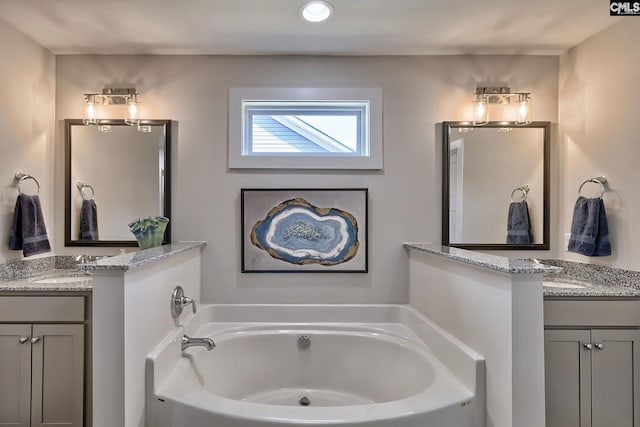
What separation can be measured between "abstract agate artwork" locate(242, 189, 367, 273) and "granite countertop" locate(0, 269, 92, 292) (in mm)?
970

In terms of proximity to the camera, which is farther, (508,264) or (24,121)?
(24,121)

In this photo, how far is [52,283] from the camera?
2061 millimetres

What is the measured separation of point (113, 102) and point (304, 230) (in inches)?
63.5

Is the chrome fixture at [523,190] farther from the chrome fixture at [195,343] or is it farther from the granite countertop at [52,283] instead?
the granite countertop at [52,283]

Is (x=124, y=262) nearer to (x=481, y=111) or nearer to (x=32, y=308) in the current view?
(x=32, y=308)

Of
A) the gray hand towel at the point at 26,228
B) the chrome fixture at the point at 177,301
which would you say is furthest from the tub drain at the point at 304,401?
the gray hand towel at the point at 26,228

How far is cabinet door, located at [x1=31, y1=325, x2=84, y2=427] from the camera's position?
75.4 inches

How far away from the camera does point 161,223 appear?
2285mm

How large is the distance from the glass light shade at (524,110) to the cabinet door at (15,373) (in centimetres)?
327

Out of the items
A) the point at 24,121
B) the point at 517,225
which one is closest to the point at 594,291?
the point at 517,225

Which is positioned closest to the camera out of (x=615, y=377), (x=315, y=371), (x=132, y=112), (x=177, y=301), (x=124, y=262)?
(x=124, y=262)

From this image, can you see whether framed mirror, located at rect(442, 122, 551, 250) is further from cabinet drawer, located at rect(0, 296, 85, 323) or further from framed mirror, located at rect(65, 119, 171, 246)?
cabinet drawer, located at rect(0, 296, 85, 323)

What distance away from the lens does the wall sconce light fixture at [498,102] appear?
2.53 metres

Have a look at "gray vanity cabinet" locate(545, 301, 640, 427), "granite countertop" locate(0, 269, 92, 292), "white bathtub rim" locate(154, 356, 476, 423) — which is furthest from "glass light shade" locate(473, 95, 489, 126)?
"granite countertop" locate(0, 269, 92, 292)
